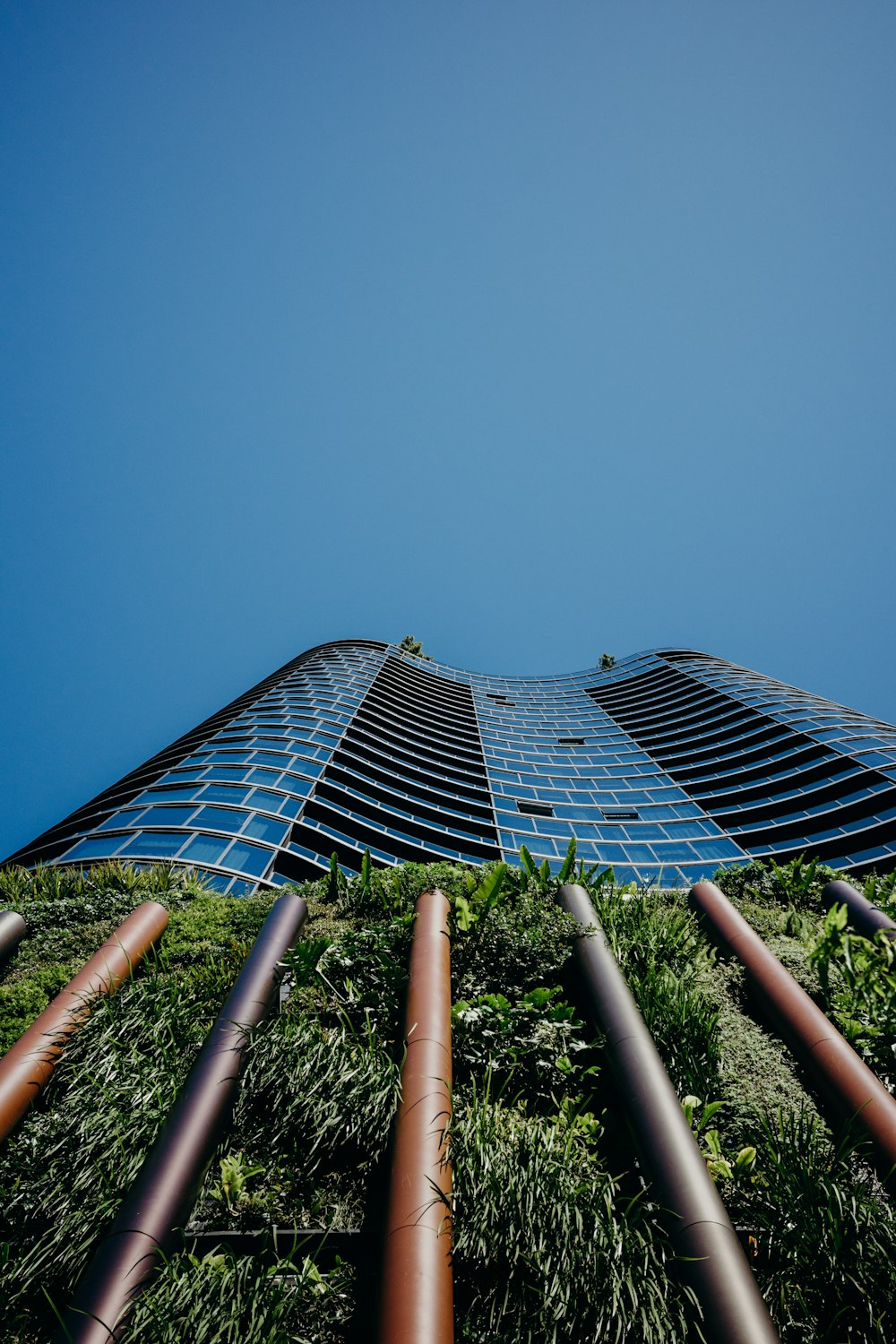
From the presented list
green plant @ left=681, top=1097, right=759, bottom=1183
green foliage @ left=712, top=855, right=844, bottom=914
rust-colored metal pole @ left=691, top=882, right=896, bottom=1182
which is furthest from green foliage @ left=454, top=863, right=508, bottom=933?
green foliage @ left=712, top=855, right=844, bottom=914

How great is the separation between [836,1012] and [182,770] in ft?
81.6

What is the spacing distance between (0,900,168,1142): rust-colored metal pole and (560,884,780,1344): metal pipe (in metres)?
6.40

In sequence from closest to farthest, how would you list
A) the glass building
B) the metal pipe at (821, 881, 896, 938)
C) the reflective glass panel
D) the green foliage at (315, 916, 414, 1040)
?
1. the green foliage at (315, 916, 414, 1040)
2. the metal pipe at (821, 881, 896, 938)
3. the reflective glass panel
4. the glass building

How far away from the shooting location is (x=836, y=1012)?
27.1ft

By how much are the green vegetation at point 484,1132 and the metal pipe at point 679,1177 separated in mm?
237

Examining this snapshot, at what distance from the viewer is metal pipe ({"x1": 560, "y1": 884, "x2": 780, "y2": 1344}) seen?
4523 mm

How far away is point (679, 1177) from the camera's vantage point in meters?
5.43

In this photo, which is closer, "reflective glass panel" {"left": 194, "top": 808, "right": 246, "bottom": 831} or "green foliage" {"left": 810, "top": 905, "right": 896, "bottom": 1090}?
"green foliage" {"left": 810, "top": 905, "right": 896, "bottom": 1090}

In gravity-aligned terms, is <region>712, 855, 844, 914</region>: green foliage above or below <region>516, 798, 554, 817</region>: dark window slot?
below

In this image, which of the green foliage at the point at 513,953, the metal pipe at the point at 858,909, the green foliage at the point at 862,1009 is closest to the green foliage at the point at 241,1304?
the green foliage at the point at 513,953

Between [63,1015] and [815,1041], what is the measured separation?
356 inches

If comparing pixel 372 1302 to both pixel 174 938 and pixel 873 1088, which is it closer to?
pixel 873 1088

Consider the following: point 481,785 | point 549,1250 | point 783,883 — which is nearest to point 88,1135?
point 549,1250

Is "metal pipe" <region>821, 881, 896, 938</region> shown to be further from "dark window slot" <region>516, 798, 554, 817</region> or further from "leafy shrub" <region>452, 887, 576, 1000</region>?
"dark window slot" <region>516, 798, 554, 817</region>
